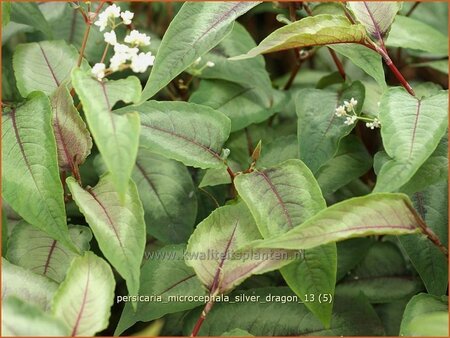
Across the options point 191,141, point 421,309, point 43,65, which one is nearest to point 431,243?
point 421,309

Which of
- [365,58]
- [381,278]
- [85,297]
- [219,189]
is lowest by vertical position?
[381,278]

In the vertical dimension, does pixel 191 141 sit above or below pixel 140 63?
below

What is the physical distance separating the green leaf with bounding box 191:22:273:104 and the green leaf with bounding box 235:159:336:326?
0.28m

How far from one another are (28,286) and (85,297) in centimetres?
9

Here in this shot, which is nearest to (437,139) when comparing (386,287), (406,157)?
(406,157)

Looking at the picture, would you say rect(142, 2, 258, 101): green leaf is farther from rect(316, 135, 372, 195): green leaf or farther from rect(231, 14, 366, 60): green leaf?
rect(316, 135, 372, 195): green leaf

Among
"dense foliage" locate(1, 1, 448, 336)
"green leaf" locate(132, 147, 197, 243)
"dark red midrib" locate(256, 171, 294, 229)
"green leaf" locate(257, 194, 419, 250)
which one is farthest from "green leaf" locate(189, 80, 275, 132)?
"green leaf" locate(257, 194, 419, 250)

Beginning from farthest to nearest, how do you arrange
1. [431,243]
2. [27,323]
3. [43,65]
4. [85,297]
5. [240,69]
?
[240,69] → [43,65] → [431,243] → [85,297] → [27,323]

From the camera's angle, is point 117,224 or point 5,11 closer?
point 117,224

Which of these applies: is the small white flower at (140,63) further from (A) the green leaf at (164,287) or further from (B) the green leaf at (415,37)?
(B) the green leaf at (415,37)

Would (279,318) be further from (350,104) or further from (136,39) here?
(136,39)

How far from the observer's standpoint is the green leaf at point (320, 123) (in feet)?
2.96

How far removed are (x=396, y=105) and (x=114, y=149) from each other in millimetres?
335

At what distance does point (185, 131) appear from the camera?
2.79 feet
